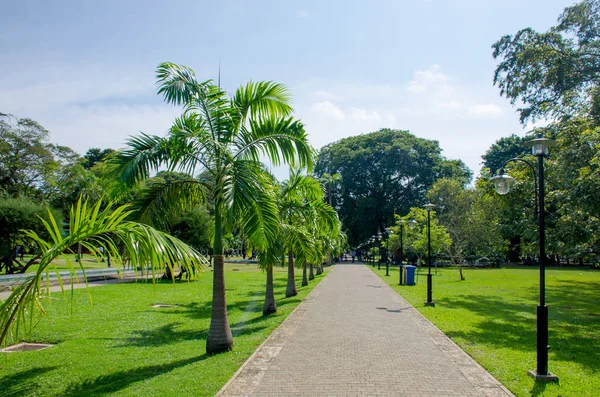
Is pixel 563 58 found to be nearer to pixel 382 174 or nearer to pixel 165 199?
pixel 165 199

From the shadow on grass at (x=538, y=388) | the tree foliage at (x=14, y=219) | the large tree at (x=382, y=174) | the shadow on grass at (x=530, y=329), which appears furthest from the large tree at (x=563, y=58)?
the large tree at (x=382, y=174)

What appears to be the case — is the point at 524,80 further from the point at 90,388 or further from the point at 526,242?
the point at 90,388

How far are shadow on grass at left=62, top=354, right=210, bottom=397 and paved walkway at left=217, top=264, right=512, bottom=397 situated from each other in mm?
1398

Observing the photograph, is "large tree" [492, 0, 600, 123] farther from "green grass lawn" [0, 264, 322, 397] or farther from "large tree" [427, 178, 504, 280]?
"green grass lawn" [0, 264, 322, 397]

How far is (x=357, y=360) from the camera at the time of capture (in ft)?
26.1

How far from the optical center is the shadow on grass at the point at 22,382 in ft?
21.2

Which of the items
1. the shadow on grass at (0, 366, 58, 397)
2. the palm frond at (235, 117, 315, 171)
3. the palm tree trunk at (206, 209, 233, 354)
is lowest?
the shadow on grass at (0, 366, 58, 397)

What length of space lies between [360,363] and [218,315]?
2937 mm

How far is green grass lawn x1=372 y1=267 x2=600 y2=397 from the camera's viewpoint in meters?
6.92

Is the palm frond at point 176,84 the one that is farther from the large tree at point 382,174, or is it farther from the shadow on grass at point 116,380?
the large tree at point 382,174

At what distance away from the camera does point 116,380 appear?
6.97 meters

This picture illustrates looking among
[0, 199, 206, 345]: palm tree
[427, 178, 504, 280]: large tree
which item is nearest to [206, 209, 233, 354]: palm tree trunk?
[0, 199, 206, 345]: palm tree

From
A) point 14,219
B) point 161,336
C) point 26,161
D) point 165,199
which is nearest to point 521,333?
point 161,336

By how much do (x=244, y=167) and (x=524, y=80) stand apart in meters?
18.8
